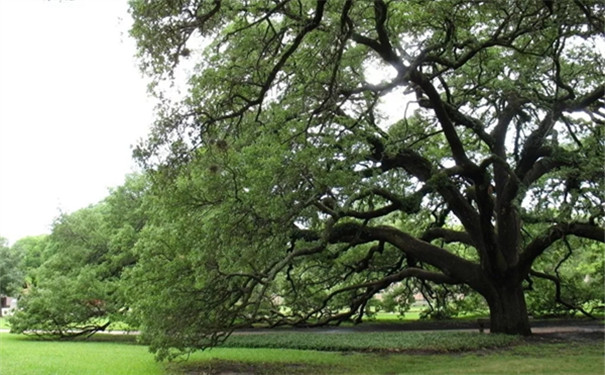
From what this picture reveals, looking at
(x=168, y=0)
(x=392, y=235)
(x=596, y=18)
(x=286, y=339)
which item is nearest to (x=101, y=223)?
(x=286, y=339)

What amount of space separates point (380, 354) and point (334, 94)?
5.79m

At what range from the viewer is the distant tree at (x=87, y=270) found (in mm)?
18375

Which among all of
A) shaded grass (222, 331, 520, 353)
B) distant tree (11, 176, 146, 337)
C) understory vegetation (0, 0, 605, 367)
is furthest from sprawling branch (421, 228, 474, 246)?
distant tree (11, 176, 146, 337)

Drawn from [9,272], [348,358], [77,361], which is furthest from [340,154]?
[9,272]

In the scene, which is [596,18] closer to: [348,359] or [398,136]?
[398,136]

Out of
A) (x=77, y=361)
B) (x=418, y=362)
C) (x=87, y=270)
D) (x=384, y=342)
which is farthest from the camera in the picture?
(x=87, y=270)

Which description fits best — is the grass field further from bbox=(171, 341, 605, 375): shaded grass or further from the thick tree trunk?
the thick tree trunk

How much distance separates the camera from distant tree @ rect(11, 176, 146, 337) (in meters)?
18.4

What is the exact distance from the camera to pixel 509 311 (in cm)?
1436

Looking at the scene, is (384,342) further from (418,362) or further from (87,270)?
(87,270)

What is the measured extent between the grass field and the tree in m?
1.01

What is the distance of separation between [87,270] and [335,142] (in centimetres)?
1232

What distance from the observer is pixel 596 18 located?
8.87 m

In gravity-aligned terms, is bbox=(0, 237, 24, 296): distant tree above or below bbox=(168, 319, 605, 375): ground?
above
